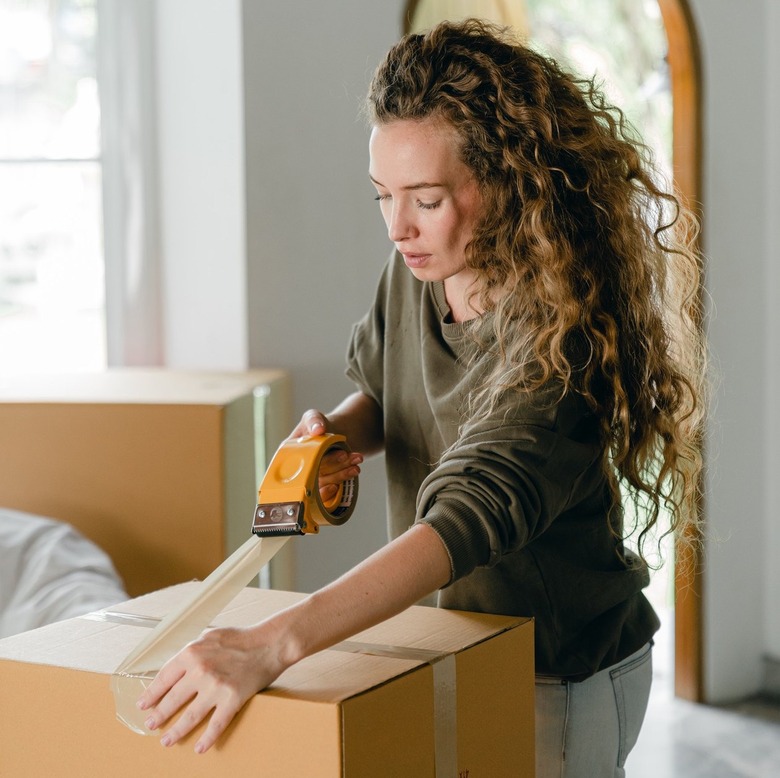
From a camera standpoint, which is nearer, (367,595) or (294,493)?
(367,595)

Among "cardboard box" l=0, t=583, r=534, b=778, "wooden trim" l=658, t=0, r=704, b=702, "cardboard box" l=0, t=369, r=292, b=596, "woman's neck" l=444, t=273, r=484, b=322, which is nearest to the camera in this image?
"cardboard box" l=0, t=583, r=534, b=778

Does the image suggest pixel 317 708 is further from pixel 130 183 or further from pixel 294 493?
pixel 130 183

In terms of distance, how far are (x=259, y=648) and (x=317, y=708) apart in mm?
75

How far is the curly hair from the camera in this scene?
112cm

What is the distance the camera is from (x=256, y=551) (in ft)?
3.48

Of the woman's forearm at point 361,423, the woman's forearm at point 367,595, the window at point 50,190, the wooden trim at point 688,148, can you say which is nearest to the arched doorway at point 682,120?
the wooden trim at point 688,148

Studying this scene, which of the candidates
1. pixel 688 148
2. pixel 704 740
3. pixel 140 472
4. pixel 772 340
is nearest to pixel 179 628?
pixel 140 472

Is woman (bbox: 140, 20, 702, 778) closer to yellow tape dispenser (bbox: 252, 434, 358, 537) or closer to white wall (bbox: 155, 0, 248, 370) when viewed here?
yellow tape dispenser (bbox: 252, 434, 358, 537)

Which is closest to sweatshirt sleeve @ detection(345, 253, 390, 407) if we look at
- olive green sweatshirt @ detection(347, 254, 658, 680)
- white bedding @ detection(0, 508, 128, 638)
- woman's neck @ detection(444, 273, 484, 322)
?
olive green sweatshirt @ detection(347, 254, 658, 680)

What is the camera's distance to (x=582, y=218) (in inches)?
46.3

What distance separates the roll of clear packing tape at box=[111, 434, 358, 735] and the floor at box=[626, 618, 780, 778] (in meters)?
1.69

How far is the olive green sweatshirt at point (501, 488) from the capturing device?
984mm

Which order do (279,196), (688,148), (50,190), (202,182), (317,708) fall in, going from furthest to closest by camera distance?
(688,148), (50,190), (202,182), (279,196), (317,708)

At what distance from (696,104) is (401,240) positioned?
76.6 inches
